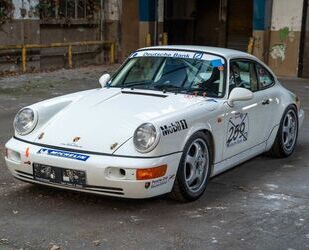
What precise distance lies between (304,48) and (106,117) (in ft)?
37.3

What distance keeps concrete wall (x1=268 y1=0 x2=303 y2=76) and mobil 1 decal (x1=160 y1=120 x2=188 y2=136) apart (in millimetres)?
11193

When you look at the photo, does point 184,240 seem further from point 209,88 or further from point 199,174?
point 209,88

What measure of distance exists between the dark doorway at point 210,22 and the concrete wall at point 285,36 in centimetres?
266

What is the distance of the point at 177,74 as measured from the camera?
5879 mm

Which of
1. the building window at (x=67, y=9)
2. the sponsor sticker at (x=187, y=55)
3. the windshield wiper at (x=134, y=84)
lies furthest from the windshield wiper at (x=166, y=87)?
the building window at (x=67, y=9)

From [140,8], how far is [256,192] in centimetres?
1336

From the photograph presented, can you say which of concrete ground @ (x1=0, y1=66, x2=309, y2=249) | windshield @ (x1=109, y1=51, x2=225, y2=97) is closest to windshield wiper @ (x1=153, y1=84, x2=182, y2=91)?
windshield @ (x1=109, y1=51, x2=225, y2=97)

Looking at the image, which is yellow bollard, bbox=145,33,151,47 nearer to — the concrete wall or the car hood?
the concrete wall

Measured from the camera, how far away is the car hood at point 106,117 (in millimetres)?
4836

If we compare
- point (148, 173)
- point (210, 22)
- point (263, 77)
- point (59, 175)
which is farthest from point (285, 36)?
point (59, 175)

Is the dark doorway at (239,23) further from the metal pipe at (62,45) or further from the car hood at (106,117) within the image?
the car hood at (106,117)

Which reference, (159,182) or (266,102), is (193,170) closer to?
(159,182)

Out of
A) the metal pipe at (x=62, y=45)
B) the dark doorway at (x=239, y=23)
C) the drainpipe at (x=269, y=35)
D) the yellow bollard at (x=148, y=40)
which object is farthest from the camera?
the dark doorway at (x=239, y=23)

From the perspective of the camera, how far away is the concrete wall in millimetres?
15305
